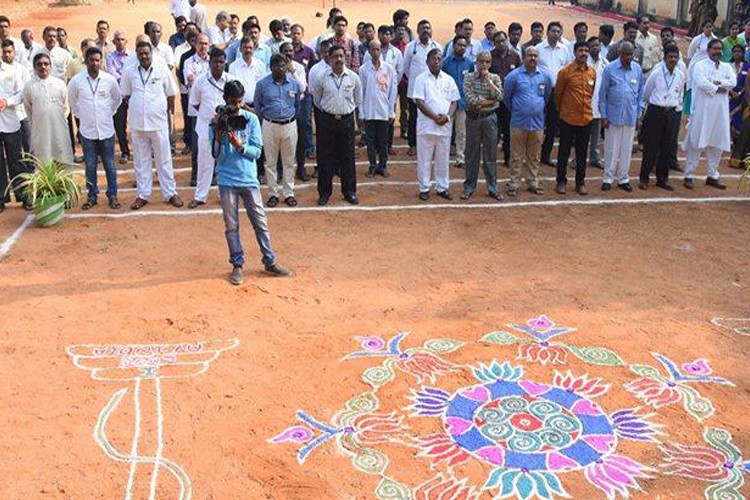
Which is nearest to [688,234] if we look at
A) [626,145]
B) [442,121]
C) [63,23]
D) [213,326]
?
[626,145]

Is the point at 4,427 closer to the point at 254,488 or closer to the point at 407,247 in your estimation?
the point at 254,488

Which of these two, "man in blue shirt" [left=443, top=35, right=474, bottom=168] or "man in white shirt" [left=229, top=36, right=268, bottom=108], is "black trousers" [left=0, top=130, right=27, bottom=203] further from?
"man in blue shirt" [left=443, top=35, right=474, bottom=168]

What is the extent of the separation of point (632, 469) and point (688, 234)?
5073 mm

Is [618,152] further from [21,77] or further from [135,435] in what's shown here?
[135,435]

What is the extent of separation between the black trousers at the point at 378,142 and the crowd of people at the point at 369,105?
17mm

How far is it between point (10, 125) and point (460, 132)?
6040mm

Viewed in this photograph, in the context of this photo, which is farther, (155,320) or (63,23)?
(63,23)

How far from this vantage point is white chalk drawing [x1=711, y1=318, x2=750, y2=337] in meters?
6.86

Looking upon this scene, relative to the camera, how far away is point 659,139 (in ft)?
35.6

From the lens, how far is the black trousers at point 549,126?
38.1ft

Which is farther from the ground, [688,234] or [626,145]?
[626,145]

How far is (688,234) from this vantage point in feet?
30.7

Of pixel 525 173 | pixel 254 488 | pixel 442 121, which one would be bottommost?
pixel 254 488

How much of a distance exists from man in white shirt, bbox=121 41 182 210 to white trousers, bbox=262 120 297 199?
1214mm
